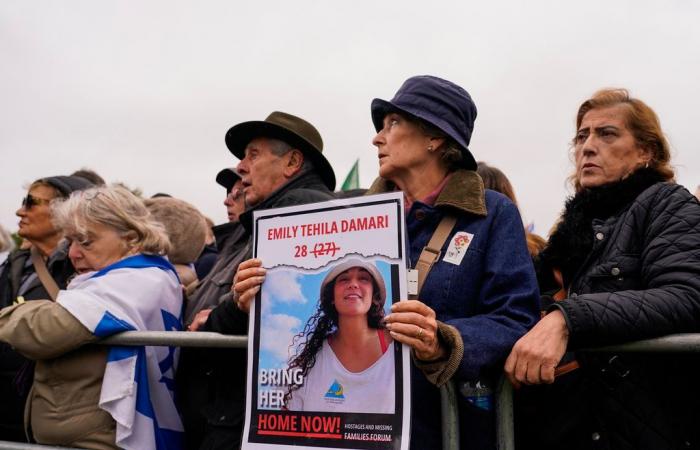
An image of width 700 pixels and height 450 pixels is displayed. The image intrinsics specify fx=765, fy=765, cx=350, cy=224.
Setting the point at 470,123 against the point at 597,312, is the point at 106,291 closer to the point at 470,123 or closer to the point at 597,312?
the point at 470,123

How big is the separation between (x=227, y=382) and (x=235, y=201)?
2.11m

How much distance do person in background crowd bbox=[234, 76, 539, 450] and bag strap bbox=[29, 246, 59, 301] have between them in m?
2.23

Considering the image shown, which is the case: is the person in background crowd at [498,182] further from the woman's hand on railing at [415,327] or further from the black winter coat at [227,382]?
the woman's hand on railing at [415,327]

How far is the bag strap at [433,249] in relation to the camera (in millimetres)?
2475

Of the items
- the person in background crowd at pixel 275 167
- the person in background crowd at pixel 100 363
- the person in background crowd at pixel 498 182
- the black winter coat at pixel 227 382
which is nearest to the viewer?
the black winter coat at pixel 227 382

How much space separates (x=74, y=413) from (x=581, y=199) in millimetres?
2203

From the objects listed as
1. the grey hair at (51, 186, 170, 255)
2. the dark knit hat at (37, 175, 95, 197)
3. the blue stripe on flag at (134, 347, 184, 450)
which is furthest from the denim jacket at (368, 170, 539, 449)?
the dark knit hat at (37, 175, 95, 197)

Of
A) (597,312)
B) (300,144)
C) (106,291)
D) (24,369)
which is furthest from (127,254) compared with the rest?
(597,312)

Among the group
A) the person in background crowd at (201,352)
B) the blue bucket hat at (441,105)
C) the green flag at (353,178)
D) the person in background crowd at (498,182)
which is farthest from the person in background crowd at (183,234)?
the green flag at (353,178)

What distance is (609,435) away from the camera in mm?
2367

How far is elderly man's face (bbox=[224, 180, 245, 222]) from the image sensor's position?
5019mm

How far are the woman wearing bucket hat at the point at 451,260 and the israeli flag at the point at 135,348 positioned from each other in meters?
1.15

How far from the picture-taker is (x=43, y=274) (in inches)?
179

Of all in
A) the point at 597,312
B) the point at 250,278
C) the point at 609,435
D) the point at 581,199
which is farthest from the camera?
the point at 581,199
